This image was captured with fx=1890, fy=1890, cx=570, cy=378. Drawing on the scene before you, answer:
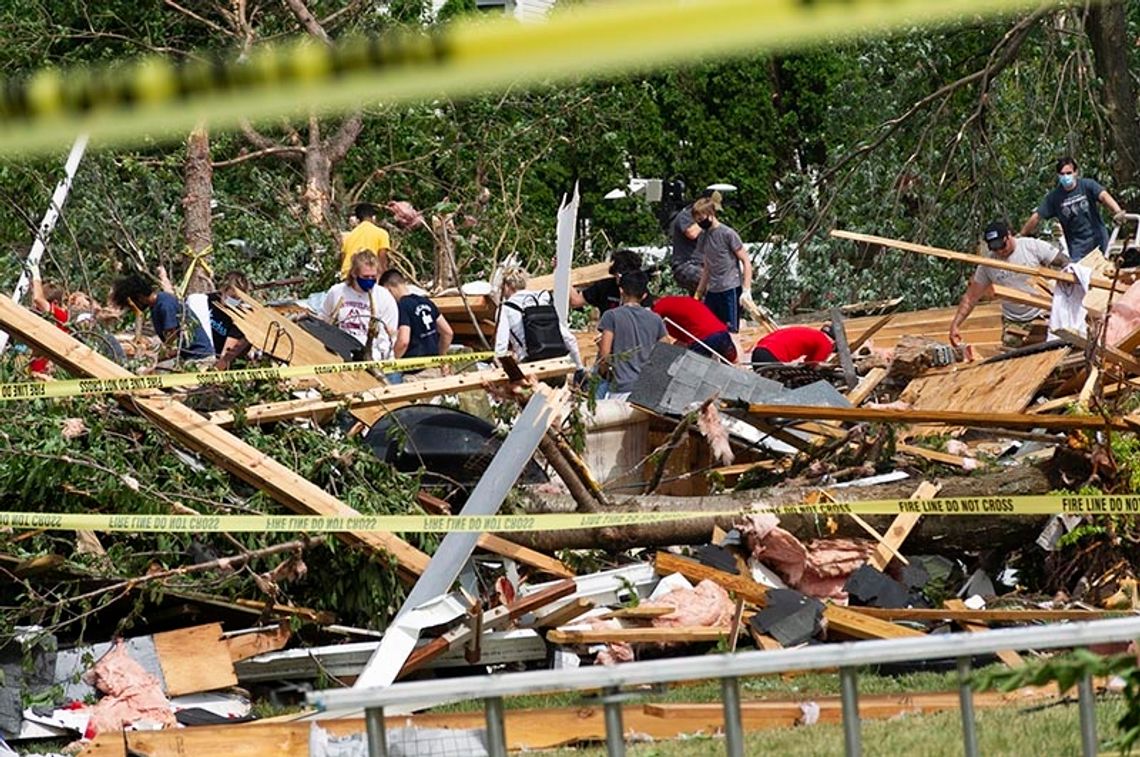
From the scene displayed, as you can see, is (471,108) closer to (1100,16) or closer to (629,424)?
(1100,16)

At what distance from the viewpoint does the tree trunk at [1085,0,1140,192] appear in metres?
19.4

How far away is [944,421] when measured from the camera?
32.6ft

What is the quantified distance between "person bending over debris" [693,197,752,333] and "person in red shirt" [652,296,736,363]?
1626 mm

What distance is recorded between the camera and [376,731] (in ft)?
14.4

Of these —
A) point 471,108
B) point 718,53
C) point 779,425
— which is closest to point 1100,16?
point 471,108

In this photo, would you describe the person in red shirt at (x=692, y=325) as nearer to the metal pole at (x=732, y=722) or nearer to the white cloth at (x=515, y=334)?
the white cloth at (x=515, y=334)

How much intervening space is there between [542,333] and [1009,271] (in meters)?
3.56

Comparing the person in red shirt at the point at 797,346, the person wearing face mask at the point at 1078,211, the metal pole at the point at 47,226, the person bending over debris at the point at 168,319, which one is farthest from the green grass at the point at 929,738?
the person wearing face mask at the point at 1078,211

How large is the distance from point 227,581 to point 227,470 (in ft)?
2.08

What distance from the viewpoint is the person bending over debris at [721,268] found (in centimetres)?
1545

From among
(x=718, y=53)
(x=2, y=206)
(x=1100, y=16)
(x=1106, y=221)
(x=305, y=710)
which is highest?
(x=1100, y=16)

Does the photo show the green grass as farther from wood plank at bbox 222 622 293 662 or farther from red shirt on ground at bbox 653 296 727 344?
red shirt on ground at bbox 653 296 727 344

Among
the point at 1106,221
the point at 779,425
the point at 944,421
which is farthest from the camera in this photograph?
the point at 1106,221

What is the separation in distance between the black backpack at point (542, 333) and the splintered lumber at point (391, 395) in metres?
1.49
